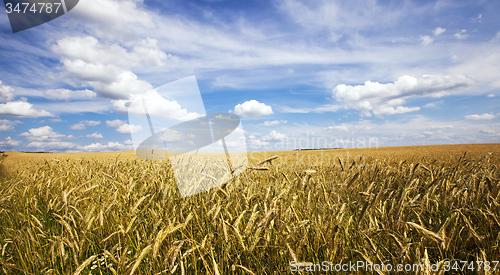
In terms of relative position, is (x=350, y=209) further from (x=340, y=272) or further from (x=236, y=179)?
(x=236, y=179)

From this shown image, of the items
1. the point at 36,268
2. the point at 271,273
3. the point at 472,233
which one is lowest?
the point at 36,268

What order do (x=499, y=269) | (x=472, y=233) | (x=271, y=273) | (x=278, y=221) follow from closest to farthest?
(x=499, y=269), (x=472, y=233), (x=271, y=273), (x=278, y=221)

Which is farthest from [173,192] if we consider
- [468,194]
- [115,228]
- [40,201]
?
[468,194]

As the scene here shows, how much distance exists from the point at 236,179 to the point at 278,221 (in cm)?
155

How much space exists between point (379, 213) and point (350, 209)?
0.56 meters

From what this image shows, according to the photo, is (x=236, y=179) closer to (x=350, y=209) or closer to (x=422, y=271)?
(x=350, y=209)

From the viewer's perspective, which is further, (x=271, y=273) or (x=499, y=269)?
(x=271, y=273)

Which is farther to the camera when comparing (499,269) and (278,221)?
(278,221)

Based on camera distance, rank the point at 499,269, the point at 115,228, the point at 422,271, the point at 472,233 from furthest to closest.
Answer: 1. the point at 115,228
2. the point at 472,233
3. the point at 499,269
4. the point at 422,271

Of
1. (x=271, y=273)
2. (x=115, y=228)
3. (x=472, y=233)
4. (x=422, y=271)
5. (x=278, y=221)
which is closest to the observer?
(x=422, y=271)

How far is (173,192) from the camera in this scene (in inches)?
137

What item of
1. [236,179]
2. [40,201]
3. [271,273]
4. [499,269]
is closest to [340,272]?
[271,273]

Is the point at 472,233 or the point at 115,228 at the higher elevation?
the point at 472,233

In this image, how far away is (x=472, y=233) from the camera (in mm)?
1731
